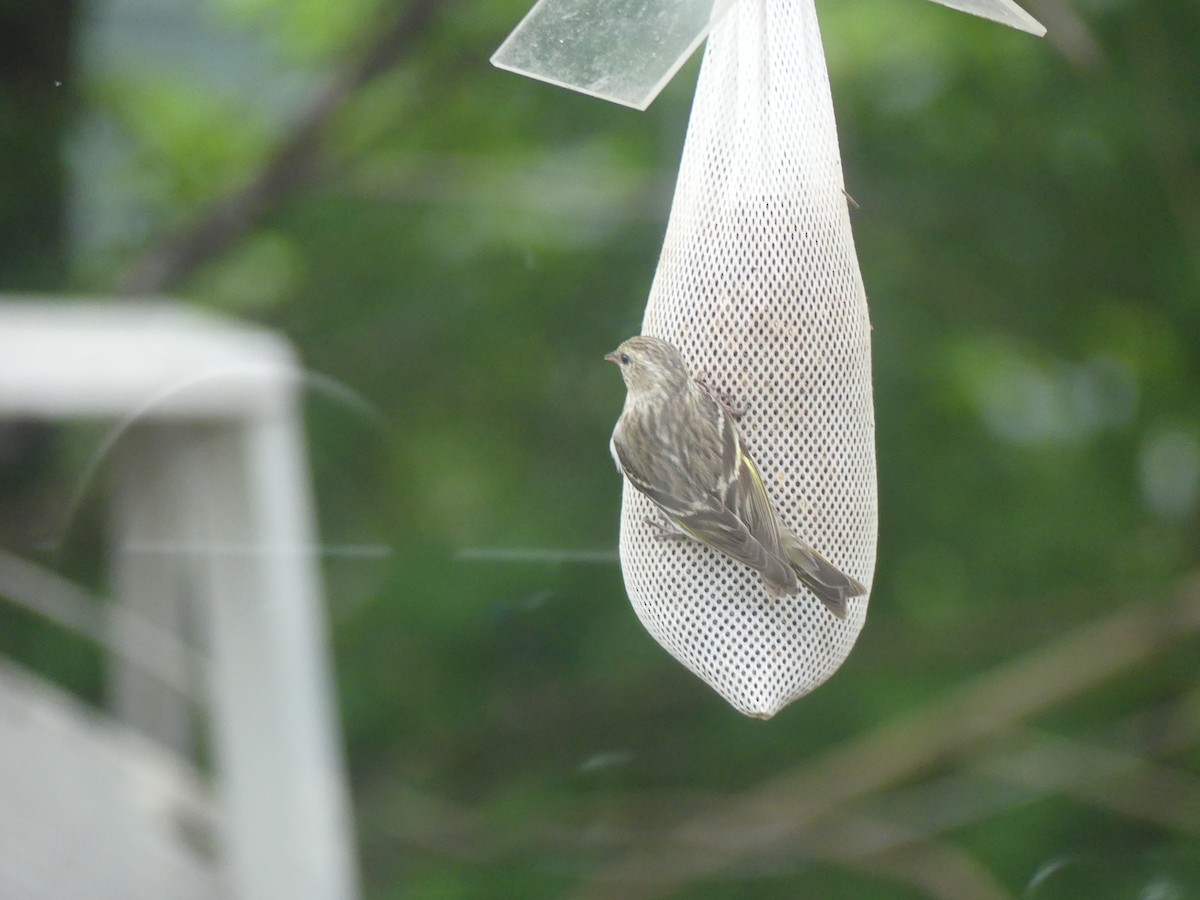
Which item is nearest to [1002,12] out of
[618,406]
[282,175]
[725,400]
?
[725,400]

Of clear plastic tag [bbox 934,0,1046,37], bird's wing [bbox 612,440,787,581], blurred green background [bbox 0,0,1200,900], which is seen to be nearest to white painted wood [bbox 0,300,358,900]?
blurred green background [bbox 0,0,1200,900]

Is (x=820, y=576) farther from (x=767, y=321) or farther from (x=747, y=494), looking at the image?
(x=767, y=321)

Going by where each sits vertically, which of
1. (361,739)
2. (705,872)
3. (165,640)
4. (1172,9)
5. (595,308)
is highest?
(1172,9)

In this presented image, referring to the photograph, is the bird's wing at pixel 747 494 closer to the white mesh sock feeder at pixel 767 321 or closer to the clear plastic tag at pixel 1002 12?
the white mesh sock feeder at pixel 767 321

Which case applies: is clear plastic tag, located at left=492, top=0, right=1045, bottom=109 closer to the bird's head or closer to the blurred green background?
the bird's head

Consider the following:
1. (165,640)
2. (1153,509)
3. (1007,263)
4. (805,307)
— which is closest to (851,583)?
(805,307)

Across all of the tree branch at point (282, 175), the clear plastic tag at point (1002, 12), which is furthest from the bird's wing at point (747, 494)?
the tree branch at point (282, 175)

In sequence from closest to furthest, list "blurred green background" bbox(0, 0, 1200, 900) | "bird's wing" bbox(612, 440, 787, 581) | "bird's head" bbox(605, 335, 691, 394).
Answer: "bird's wing" bbox(612, 440, 787, 581) < "bird's head" bbox(605, 335, 691, 394) < "blurred green background" bbox(0, 0, 1200, 900)

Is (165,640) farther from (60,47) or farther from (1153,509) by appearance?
(1153,509)
